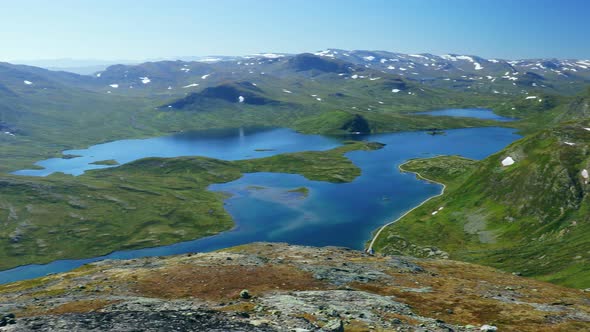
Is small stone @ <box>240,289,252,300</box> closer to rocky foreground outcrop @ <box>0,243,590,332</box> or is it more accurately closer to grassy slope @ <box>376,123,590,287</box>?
rocky foreground outcrop @ <box>0,243,590,332</box>

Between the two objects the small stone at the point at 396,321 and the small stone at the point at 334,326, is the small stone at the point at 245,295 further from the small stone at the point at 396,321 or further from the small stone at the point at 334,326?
the small stone at the point at 396,321

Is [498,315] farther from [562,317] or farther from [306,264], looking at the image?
[306,264]

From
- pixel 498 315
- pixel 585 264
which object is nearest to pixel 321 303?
pixel 498 315

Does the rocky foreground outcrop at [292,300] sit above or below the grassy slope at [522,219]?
above

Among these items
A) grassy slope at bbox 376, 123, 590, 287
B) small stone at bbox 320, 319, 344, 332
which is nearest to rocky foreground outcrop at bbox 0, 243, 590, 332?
small stone at bbox 320, 319, 344, 332

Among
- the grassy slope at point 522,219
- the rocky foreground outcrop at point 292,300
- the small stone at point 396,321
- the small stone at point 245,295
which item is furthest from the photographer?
the grassy slope at point 522,219

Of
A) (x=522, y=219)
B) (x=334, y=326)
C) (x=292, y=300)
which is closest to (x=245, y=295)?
(x=292, y=300)

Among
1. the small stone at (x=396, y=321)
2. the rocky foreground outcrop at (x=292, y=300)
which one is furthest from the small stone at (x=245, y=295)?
the small stone at (x=396, y=321)
